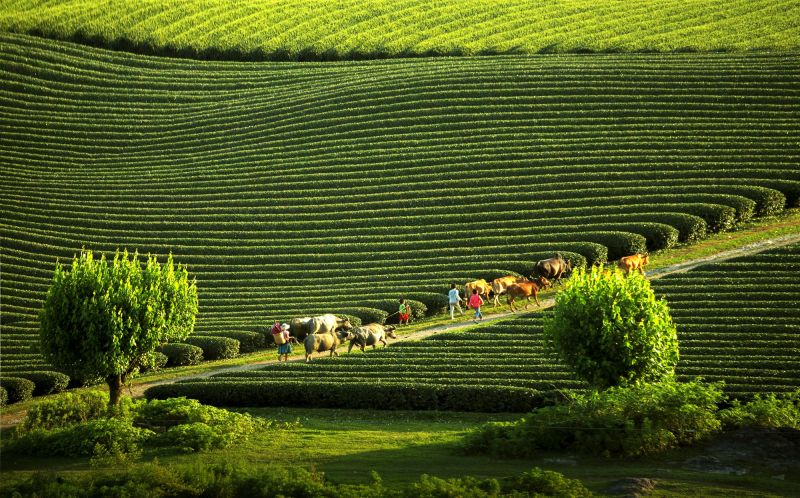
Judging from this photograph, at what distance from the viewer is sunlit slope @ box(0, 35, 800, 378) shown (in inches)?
1905

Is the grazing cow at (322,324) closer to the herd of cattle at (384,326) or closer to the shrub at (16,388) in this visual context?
the herd of cattle at (384,326)

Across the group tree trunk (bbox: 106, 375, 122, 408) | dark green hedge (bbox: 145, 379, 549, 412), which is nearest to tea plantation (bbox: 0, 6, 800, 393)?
dark green hedge (bbox: 145, 379, 549, 412)

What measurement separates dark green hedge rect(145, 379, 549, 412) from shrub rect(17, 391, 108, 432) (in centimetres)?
345

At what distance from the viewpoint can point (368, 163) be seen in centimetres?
5984

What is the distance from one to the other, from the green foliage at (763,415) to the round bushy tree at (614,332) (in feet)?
8.18

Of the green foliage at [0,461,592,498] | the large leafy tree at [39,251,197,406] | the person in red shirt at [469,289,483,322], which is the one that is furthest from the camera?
the person in red shirt at [469,289,483,322]

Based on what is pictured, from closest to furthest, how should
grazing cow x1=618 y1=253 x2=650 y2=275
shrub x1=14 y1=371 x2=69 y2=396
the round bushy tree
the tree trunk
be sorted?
the round bushy tree → the tree trunk → shrub x1=14 y1=371 x2=69 y2=396 → grazing cow x1=618 y1=253 x2=650 y2=275

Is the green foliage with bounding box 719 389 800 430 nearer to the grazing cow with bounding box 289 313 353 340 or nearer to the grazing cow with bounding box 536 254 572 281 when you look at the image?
the grazing cow with bounding box 289 313 353 340

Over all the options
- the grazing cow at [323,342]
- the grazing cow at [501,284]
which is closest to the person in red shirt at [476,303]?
the grazing cow at [501,284]

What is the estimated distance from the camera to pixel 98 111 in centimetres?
7156

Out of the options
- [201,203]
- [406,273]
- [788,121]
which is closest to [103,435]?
[406,273]

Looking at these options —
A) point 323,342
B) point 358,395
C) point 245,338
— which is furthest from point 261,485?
point 245,338

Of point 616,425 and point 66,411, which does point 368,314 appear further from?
point 616,425

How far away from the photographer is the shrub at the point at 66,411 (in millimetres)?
29781
